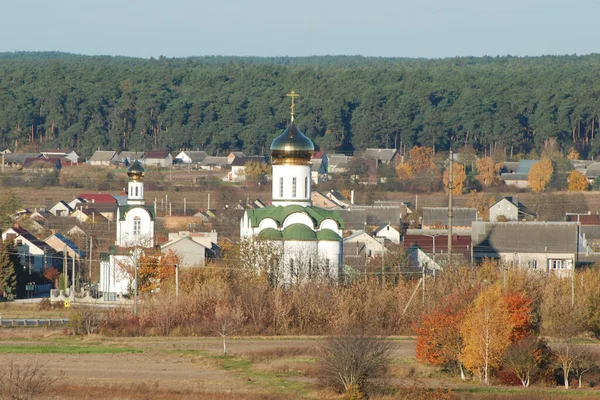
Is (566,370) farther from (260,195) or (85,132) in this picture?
(85,132)

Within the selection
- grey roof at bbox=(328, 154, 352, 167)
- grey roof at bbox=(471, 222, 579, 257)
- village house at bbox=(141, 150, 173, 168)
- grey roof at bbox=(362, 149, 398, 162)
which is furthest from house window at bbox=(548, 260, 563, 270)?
village house at bbox=(141, 150, 173, 168)

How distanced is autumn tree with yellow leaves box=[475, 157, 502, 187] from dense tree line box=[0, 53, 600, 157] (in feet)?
39.3

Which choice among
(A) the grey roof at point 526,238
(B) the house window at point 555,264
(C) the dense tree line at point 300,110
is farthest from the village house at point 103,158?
(B) the house window at point 555,264

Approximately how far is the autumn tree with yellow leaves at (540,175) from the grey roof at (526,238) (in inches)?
998

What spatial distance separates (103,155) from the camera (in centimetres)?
8588

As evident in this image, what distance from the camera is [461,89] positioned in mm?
101438

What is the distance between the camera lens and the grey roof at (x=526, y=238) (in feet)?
143

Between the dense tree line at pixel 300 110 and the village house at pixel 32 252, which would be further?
the dense tree line at pixel 300 110

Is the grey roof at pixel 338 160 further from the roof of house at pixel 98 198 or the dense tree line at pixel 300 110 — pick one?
the roof of house at pixel 98 198

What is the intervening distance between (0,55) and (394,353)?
166m

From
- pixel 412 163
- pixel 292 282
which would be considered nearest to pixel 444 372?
pixel 292 282

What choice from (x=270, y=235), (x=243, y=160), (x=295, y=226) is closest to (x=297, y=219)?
(x=295, y=226)

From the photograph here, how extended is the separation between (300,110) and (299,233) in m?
57.5

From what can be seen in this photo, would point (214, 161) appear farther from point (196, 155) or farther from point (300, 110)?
point (300, 110)
